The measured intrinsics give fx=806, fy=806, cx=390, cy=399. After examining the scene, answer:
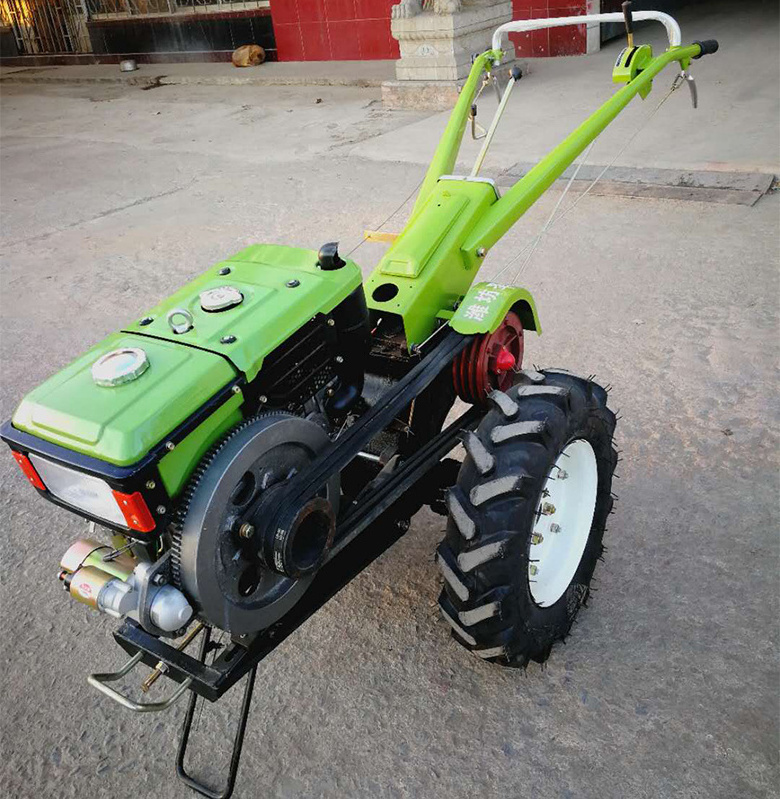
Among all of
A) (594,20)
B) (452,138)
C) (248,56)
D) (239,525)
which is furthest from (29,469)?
(248,56)

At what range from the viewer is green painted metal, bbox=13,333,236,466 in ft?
5.43

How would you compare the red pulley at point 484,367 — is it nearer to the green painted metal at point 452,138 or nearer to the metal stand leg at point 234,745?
the green painted metal at point 452,138

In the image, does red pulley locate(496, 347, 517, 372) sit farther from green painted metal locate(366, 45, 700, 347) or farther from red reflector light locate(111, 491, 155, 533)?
red reflector light locate(111, 491, 155, 533)

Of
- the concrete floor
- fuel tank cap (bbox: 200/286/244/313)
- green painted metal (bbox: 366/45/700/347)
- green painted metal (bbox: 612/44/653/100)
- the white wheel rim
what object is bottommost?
the concrete floor

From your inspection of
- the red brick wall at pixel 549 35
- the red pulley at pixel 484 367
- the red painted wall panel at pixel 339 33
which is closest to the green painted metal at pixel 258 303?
the red pulley at pixel 484 367

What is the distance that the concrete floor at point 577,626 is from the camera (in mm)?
2113

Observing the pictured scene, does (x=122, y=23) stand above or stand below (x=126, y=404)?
below

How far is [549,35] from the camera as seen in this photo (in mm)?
9570

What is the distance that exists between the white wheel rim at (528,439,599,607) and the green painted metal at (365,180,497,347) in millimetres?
601

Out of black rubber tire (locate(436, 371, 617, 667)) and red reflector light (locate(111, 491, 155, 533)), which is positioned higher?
red reflector light (locate(111, 491, 155, 533))

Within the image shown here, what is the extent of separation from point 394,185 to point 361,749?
4.87m

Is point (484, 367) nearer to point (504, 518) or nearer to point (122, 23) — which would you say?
point (504, 518)

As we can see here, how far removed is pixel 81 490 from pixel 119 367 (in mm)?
285

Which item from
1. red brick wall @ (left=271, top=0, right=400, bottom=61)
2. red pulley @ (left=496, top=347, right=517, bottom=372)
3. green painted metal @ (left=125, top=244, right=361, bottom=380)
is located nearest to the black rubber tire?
red pulley @ (left=496, top=347, right=517, bottom=372)
